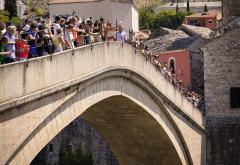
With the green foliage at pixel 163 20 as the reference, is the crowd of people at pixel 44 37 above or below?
above

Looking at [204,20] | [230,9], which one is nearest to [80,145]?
[230,9]

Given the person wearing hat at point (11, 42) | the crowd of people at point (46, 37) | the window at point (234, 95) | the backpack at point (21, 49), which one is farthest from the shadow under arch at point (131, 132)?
the person wearing hat at point (11, 42)

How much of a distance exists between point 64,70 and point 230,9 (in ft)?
76.5

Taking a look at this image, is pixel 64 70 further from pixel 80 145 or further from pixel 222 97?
pixel 80 145

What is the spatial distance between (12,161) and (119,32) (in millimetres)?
7947

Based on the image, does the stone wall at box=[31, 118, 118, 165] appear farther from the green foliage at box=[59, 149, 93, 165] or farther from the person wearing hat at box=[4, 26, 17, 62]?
the person wearing hat at box=[4, 26, 17, 62]

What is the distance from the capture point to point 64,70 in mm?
14688

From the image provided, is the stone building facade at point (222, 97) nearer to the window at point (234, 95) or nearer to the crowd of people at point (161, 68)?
the window at point (234, 95)

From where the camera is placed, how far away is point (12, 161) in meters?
12.2

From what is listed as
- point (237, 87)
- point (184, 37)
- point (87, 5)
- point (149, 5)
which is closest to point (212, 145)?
point (237, 87)

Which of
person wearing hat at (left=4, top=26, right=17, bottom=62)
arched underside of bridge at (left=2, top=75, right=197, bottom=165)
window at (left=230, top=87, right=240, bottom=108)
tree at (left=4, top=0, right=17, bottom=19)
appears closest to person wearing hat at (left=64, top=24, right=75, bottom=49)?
arched underside of bridge at (left=2, top=75, right=197, bottom=165)

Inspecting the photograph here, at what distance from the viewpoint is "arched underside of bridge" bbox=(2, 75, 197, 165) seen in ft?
45.1

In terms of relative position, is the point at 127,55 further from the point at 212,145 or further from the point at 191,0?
the point at 191,0

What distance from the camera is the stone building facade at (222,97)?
1097 inches
